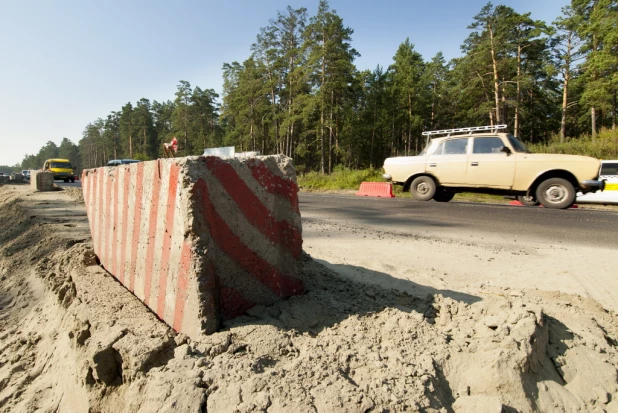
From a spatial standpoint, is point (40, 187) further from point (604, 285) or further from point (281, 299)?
point (604, 285)

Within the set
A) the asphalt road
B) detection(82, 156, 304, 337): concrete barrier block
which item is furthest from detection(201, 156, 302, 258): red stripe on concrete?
the asphalt road

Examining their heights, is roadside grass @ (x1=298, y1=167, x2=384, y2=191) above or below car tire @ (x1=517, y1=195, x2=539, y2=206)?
above

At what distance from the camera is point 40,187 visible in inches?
648

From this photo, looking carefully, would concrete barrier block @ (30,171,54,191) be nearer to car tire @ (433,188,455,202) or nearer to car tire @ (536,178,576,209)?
car tire @ (433,188,455,202)

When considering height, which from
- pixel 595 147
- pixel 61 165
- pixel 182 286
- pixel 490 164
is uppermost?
pixel 595 147

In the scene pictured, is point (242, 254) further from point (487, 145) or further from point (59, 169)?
point (59, 169)

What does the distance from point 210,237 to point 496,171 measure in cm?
879

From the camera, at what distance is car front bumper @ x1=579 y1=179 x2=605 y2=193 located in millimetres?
7824

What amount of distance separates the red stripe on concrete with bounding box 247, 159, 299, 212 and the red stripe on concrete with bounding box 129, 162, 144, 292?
0.97 metres

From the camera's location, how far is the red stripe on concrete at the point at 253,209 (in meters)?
2.09

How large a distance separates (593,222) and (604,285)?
4289 mm

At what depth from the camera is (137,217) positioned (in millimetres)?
2678

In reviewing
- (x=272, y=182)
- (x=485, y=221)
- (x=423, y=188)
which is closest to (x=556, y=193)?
(x=485, y=221)

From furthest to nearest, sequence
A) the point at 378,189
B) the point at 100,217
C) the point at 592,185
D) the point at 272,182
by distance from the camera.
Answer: the point at 378,189 → the point at 592,185 → the point at 100,217 → the point at 272,182
